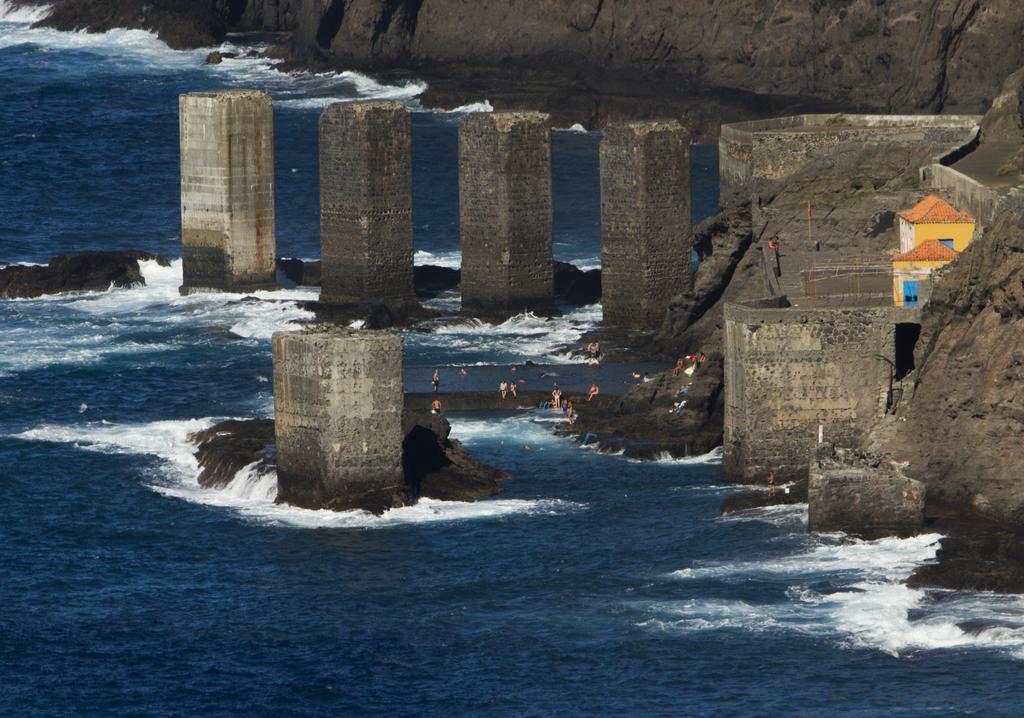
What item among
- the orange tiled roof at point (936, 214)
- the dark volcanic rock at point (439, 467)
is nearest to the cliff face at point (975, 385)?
the orange tiled roof at point (936, 214)

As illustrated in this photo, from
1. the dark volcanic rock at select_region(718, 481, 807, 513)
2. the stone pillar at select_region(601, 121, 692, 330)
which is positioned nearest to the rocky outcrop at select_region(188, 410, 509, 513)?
the dark volcanic rock at select_region(718, 481, 807, 513)

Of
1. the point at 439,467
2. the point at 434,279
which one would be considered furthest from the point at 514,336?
the point at 439,467

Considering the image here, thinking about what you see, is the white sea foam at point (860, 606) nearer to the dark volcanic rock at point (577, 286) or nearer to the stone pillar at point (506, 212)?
the stone pillar at point (506, 212)

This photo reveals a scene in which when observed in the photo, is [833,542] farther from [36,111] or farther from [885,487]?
[36,111]

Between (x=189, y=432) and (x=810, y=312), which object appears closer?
(x=810, y=312)

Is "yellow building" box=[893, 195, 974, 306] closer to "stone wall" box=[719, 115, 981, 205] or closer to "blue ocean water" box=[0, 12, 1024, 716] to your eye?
"blue ocean water" box=[0, 12, 1024, 716]

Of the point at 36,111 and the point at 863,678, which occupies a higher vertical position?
the point at 36,111

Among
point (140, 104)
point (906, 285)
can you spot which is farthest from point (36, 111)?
point (906, 285)
